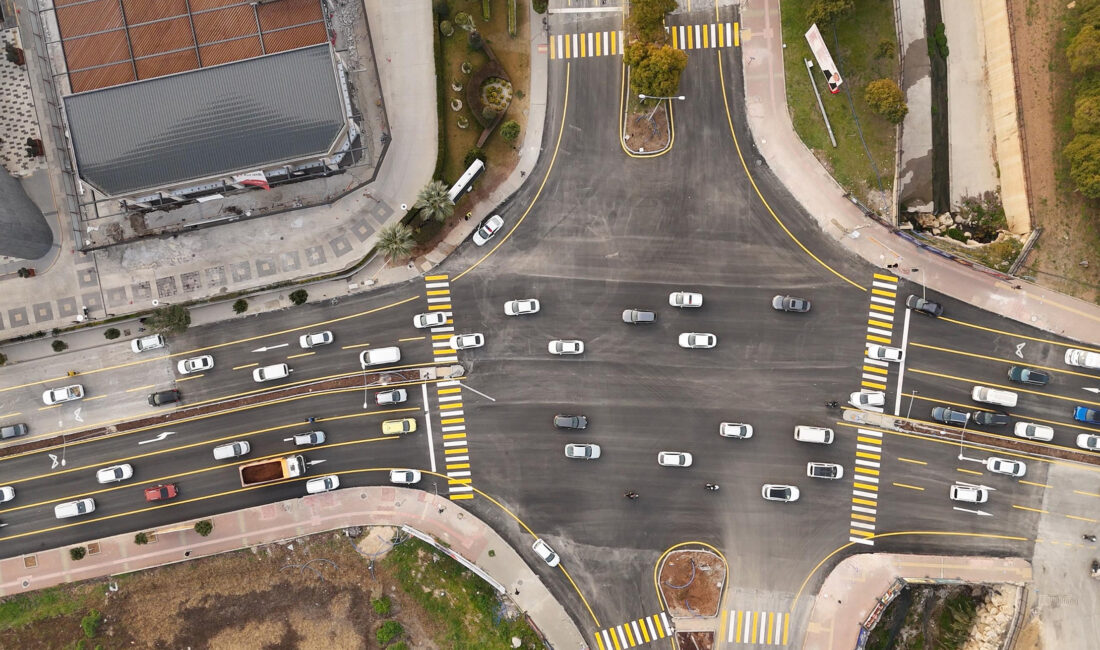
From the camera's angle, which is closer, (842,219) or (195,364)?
(842,219)

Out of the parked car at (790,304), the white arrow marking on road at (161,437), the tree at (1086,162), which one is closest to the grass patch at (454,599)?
the white arrow marking on road at (161,437)

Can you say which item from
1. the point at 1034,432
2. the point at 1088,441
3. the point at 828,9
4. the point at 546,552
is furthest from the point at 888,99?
the point at 546,552

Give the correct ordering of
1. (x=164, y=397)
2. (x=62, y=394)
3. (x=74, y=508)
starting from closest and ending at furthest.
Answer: (x=74, y=508), (x=62, y=394), (x=164, y=397)

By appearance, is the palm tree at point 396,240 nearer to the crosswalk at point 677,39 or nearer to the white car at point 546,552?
the crosswalk at point 677,39

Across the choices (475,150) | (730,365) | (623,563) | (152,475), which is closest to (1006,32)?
(730,365)

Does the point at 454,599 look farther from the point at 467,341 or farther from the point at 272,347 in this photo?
the point at 272,347

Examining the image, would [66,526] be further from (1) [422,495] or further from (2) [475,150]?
(2) [475,150]
